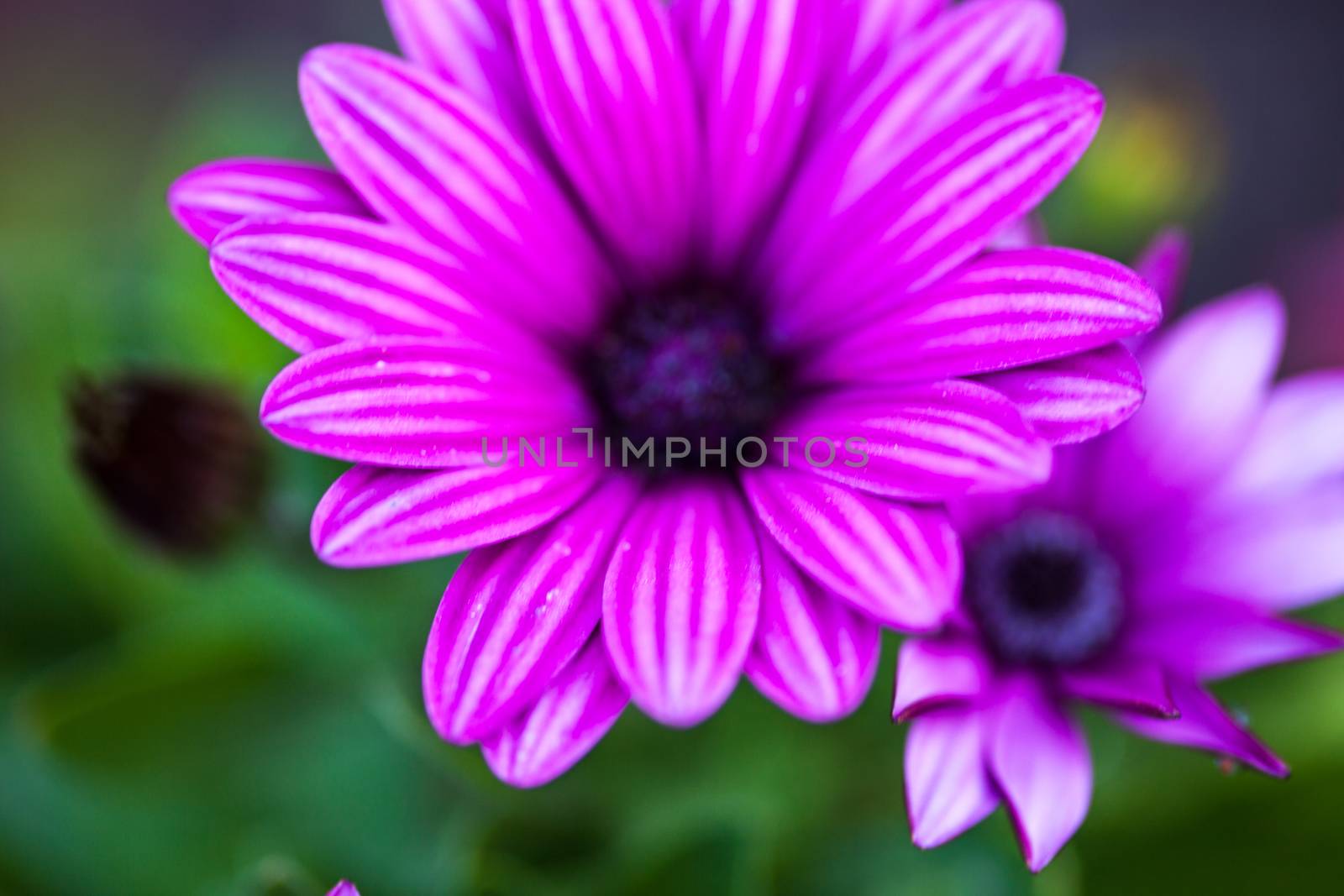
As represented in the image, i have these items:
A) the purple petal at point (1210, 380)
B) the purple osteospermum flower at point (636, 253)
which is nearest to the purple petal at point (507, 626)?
Answer: the purple osteospermum flower at point (636, 253)

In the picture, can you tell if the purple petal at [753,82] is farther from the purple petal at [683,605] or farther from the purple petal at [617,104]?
the purple petal at [683,605]

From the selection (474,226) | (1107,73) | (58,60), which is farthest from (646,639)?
(58,60)

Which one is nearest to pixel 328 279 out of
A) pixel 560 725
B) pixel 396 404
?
pixel 396 404

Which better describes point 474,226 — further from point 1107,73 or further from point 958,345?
point 1107,73

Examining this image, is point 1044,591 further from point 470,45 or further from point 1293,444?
point 470,45

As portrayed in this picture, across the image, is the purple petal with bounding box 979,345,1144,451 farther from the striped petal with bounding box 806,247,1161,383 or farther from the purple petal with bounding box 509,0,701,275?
the purple petal with bounding box 509,0,701,275
